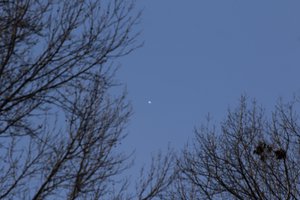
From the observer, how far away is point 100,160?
778cm

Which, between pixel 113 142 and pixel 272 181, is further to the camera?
pixel 272 181

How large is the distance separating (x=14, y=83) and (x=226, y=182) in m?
7.23

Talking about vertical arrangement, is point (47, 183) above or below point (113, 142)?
below

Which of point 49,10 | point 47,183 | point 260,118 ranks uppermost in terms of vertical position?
point 260,118

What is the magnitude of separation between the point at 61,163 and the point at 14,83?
52.7 inches

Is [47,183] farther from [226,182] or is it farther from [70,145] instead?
[226,182]

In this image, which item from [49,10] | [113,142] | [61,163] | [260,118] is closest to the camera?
[49,10]

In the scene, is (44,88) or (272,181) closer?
(44,88)

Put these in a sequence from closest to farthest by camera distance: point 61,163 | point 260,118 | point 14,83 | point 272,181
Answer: point 14,83, point 61,163, point 272,181, point 260,118

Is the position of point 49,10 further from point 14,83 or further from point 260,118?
point 260,118

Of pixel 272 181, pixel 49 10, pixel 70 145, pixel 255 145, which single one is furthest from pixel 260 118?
pixel 49 10

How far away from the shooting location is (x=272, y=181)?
36.7 ft

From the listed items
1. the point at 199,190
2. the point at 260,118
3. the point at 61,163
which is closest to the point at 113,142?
the point at 61,163

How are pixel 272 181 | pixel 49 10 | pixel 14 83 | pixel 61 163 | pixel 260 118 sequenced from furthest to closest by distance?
pixel 260 118
pixel 272 181
pixel 61 163
pixel 49 10
pixel 14 83
